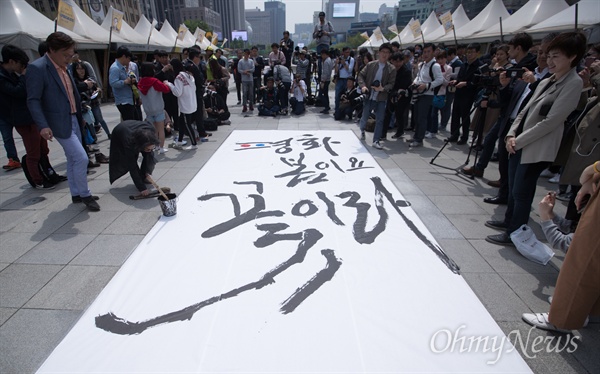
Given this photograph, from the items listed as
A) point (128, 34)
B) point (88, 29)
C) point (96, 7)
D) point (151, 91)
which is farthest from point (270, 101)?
point (96, 7)

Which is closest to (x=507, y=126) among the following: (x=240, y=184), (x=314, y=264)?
(x=314, y=264)

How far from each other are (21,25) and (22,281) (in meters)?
8.76

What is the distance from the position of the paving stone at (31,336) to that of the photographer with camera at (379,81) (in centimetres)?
446

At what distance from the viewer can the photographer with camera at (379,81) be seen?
15.5 feet

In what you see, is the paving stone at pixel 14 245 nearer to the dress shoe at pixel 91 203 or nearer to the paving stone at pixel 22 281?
Result: the paving stone at pixel 22 281

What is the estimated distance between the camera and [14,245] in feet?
8.41

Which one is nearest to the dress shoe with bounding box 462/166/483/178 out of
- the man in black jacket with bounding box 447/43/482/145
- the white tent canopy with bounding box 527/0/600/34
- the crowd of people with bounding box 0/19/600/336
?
the crowd of people with bounding box 0/19/600/336

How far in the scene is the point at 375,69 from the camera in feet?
16.1

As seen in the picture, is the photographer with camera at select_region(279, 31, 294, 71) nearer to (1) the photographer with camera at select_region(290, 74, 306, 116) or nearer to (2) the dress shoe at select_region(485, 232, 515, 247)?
(1) the photographer with camera at select_region(290, 74, 306, 116)

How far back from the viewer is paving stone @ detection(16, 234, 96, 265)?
237 cm

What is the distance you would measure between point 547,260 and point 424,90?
342 centimetres

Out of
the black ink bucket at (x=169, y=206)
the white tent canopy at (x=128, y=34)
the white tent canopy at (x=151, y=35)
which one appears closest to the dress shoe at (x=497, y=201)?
the black ink bucket at (x=169, y=206)

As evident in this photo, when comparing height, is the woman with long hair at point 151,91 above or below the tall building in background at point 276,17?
below

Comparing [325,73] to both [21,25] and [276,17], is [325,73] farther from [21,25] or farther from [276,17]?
[276,17]
